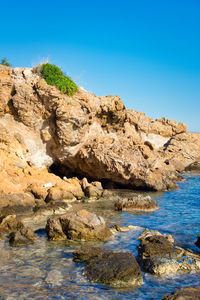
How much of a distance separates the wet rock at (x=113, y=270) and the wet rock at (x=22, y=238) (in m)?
2.59

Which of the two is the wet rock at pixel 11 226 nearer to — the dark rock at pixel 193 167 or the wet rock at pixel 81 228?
the wet rock at pixel 81 228

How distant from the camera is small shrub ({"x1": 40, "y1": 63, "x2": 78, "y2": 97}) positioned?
61.9 feet

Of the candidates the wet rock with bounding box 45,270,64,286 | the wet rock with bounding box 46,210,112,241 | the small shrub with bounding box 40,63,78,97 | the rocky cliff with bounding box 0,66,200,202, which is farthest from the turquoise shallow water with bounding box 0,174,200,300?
the small shrub with bounding box 40,63,78,97

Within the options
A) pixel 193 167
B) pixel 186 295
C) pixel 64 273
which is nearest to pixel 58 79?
pixel 64 273

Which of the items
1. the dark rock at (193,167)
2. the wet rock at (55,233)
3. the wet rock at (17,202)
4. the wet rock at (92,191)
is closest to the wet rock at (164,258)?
the wet rock at (55,233)

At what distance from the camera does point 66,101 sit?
18609 mm

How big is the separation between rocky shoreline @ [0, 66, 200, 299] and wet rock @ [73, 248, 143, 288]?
0.32 ft

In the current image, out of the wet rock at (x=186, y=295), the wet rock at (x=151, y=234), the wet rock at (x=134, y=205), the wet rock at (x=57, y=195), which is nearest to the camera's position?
the wet rock at (x=186, y=295)

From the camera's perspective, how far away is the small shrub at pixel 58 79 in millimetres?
18859

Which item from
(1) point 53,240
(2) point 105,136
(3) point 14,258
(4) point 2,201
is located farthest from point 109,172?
(3) point 14,258

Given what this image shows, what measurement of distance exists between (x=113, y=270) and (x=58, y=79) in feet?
50.6

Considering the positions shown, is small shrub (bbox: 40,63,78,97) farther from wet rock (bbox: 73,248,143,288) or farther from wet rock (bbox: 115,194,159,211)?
wet rock (bbox: 73,248,143,288)

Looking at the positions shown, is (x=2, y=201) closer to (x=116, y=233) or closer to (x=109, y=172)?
(x=116, y=233)

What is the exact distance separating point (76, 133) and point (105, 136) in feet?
13.2
